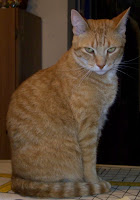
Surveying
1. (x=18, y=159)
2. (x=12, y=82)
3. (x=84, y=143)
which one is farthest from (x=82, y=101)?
(x=12, y=82)

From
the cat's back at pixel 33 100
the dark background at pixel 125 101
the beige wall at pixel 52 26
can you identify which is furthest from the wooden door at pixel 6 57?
the cat's back at pixel 33 100

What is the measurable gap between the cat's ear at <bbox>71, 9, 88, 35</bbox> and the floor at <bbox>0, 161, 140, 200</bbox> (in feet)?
2.49

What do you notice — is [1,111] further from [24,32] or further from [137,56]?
[137,56]

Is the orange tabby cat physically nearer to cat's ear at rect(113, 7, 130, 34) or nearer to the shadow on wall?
cat's ear at rect(113, 7, 130, 34)

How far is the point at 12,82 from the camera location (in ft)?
8.20

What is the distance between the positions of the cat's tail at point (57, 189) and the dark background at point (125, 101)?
719mm

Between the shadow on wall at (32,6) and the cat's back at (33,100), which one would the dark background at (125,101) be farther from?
the shadow on wall at (32,6)

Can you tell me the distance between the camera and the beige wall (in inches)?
109

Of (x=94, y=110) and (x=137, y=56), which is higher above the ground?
(x=137, y=56)

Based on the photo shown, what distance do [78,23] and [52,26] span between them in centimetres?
135

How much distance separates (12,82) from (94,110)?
1225 millimetres

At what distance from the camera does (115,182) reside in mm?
1475

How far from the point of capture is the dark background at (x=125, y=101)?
75.4 inches

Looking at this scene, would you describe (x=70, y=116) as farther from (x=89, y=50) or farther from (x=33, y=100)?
(x=89, y=50)
